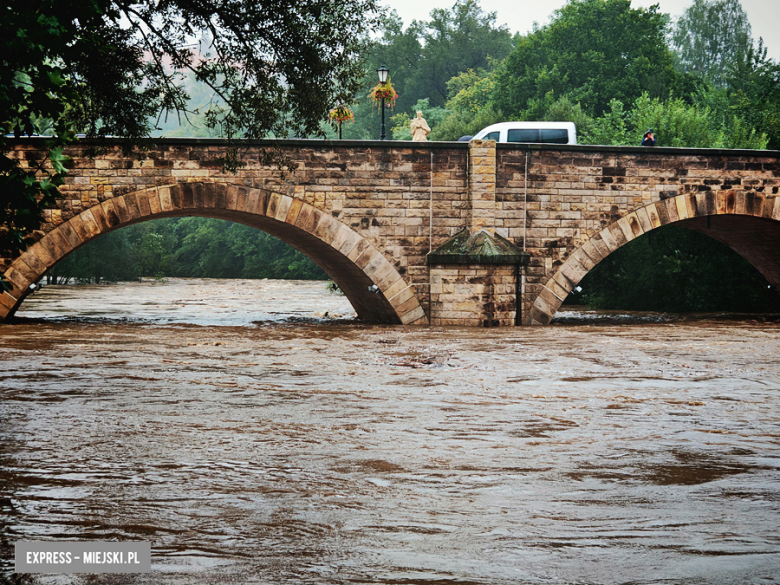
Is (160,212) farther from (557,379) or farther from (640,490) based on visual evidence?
(640,490)

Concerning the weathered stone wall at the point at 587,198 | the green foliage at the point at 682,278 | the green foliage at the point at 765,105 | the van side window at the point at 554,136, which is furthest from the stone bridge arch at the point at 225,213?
the green foliage at the point at 765,105

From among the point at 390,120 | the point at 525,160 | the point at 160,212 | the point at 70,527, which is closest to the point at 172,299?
the point at 160,212

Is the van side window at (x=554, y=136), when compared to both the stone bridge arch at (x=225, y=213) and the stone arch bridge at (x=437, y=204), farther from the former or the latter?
the stone bridge arch at (x=225, y=213)

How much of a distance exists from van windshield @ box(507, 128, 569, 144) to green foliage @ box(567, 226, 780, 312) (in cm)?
496

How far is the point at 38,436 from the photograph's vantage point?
7.56m

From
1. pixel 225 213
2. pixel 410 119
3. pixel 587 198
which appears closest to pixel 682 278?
pixel 587 198

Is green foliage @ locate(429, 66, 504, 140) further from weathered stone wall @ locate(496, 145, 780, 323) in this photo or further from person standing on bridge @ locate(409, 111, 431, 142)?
weathered stone wall @ locate(496, 145, 780, 323)

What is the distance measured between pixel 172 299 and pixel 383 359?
18.3 metres

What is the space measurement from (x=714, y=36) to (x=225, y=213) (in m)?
44.7

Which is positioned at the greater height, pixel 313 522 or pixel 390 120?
pixel 390 120

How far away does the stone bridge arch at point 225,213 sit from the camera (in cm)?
1659

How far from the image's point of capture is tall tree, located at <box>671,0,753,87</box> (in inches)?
2099

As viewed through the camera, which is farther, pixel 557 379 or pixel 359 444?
pixel 557 379

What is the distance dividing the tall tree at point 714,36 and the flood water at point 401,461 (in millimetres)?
44312
